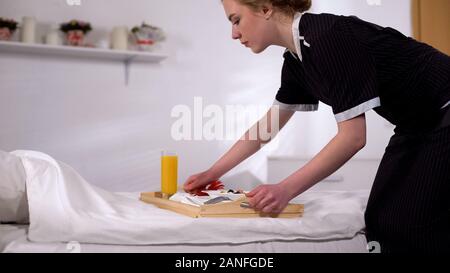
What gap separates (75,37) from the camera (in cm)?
250

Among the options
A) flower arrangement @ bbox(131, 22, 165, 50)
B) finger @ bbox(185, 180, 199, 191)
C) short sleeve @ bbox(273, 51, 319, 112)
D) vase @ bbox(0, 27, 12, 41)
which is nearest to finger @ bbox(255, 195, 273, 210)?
finger @ bbox(185, 180, 199, 191)

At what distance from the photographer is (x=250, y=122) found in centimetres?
298

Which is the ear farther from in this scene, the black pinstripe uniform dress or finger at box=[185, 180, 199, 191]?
finger at box=[185, 180, 199, 191]

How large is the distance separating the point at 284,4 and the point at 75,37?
163 cm

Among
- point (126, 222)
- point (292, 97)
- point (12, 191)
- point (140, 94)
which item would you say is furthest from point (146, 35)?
point (126, 222)

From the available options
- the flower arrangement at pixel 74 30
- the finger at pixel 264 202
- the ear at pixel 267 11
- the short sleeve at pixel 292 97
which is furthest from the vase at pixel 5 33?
the finger at pixel 264 202

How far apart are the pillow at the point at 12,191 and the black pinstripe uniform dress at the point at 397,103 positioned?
0.70 meters

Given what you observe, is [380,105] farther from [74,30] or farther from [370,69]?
[74,30]

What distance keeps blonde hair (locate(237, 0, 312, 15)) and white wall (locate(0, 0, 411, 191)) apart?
5.48ft

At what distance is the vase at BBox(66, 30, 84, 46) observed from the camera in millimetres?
Result: 2492

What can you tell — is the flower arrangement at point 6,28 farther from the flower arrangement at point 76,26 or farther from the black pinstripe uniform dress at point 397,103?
the black pinstripe uniform dress at point 397,103
